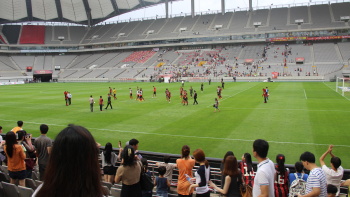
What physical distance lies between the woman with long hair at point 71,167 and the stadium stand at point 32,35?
11388 centimetres

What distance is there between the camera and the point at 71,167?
2379 mm

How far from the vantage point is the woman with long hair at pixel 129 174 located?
4.91m

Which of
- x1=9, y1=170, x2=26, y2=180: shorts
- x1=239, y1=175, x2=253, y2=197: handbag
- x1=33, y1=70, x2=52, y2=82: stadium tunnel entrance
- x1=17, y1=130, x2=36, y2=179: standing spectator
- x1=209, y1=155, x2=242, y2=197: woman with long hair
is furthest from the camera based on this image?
x1=33, y1=70, x2=52, y2=82: stadium tunnel entrance

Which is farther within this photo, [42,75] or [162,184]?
[42,75]

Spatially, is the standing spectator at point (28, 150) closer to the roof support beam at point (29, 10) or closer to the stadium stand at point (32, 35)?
the roof support beam at point (29, 10)

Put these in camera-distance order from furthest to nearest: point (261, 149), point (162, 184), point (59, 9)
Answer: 1. point (59, 9)
2. point (162, 184)
3. point (261, 149)

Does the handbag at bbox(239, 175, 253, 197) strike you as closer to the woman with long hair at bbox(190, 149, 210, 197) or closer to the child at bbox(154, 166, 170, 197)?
the woman with long hair at bbox(190, 149, 210, 197)

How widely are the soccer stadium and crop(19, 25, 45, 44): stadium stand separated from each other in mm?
337

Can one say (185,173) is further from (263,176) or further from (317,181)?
(317,181)

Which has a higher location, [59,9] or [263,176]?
[59,9]

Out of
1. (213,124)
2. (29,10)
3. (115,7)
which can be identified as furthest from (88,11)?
(213,124)

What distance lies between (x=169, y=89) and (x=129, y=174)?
144 ft

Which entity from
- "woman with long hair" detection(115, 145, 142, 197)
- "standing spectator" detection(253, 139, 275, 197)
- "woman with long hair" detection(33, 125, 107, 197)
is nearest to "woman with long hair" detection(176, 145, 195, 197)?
"woman with long hair" detection(115, 145, 142, 197)

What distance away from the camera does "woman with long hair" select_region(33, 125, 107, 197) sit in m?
2.34
